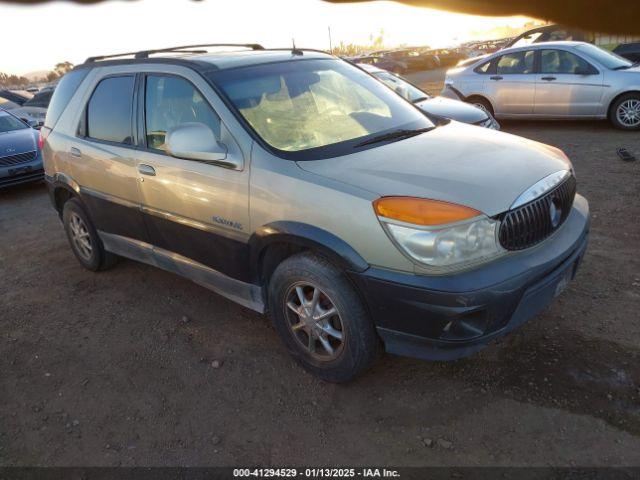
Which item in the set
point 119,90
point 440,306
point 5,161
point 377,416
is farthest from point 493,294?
point 5,161

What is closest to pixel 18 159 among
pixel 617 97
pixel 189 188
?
pixel 189 188

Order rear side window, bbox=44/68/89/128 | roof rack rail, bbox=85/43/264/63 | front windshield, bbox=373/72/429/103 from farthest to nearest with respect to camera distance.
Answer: front windshield, bbox=373/72/429/103, rear side window, bbox=44/68/89/128, roof rack rail, bbox=85/43/264/63

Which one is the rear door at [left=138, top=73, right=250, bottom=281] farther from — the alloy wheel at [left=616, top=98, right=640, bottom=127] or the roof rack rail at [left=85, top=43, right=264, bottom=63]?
the alloy wheel at [left=616, top=98, right=640, bottom=127]

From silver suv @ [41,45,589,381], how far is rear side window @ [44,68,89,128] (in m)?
0.15

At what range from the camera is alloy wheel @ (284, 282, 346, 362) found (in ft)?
9.14

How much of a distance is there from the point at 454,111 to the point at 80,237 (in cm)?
473

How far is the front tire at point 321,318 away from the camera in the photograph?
2.62 meters

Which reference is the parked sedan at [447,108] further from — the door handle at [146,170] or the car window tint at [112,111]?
the door handle at [146,170]

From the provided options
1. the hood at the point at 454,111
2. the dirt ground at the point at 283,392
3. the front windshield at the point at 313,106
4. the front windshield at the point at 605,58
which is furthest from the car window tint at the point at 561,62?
the front windshield at the point at 313,106

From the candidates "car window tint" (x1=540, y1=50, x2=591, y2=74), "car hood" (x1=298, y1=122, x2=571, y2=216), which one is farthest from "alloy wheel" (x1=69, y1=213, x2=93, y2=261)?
"car window tint" (x1=540, y1=50, x2=591, y2=74)

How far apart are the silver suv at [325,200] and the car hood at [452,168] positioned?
0.01 m

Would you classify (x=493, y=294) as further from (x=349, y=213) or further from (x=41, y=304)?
(x=41, y=304)

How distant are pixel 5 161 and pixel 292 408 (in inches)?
275

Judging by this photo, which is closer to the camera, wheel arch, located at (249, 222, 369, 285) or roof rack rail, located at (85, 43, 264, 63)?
wheel arch, located at (249, 222, 369, 285)
